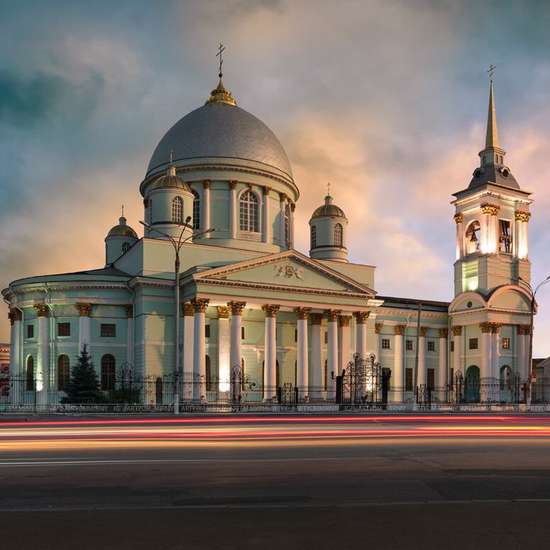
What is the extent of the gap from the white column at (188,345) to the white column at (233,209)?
1126cm

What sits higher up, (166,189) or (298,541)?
(166,189)

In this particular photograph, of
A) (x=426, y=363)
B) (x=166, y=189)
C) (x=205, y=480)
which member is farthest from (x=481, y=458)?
(x=426, y=363)

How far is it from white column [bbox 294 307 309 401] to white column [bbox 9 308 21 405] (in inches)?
827

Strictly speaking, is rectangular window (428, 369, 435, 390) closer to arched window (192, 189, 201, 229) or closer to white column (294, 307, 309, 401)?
white column (294, 307, 309, 401)

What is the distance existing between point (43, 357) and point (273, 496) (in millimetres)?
47250

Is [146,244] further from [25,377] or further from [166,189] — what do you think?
[25,377]

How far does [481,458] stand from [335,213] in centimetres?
5389

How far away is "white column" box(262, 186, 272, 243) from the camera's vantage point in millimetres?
62625

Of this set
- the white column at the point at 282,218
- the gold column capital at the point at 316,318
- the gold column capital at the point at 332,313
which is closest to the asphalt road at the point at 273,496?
the gold column capital at the point at 332,313

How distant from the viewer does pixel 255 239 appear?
2453 inches

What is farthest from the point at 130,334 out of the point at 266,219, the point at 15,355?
the point at 266,219

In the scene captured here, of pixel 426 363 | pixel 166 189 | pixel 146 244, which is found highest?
pixel 166 189

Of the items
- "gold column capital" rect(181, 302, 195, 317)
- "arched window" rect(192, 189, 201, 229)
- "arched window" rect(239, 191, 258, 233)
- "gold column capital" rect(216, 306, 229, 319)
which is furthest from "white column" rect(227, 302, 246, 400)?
"arched window" rect(239, 191, 258, 233)

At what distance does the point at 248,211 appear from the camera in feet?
206
